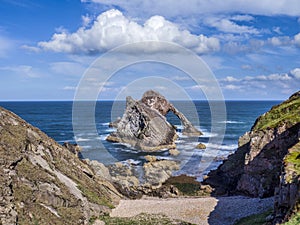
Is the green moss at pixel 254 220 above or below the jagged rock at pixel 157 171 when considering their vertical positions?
above

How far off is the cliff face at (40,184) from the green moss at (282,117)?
66.2 ft

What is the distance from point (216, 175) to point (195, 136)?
140 feet

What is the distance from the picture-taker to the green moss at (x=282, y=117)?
3707 cm

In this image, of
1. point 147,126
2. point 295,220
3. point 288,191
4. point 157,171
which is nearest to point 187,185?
point 157,171

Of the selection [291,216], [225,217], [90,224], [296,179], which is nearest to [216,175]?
[225,217]

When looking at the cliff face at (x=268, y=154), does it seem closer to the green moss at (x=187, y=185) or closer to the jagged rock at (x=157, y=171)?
the green moss at (x=187, y=185)

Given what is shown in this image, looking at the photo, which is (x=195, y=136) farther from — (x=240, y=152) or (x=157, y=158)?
(x=240, y=152)

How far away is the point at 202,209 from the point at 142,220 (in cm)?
600

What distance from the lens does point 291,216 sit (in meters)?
16.3

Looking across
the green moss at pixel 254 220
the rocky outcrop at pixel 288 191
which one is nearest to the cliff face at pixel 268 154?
the green moss at pixel 254 220

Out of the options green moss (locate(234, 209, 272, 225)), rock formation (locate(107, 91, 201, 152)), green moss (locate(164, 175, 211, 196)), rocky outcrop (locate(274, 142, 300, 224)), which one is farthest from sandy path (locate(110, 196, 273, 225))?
rock formation (locate(107, 91, 201, 152))

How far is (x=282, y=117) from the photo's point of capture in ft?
132

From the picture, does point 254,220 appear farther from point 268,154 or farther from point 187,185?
point 187,185

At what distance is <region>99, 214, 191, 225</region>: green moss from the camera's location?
26969 millimetres
